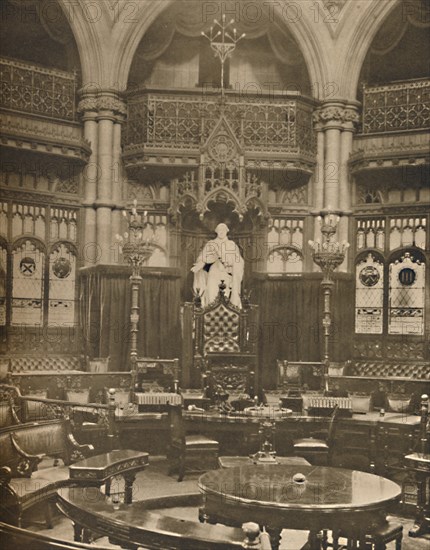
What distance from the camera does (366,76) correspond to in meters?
14.3

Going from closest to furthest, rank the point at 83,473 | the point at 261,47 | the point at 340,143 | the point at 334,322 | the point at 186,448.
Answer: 1. the point at 83,473
2. the point at 186,448
3. the point at 334,322
4. the point at 340,143
5. the point at 261,47

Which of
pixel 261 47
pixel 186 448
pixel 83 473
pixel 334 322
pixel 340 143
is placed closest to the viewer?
pixel 83 473

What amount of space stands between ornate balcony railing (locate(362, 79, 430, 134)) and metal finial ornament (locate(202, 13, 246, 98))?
256 cm

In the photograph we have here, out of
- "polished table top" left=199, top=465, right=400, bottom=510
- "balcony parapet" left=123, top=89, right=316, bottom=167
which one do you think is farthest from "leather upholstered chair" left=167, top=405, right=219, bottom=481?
"balcony parapet" left=123, top=89, right=316, bottom=167

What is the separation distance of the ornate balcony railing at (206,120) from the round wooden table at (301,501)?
26.1 ft

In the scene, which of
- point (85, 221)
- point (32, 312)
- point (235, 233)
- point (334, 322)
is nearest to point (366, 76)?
point (235, 233)

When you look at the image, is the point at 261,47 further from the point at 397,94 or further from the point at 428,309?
the point at 428,309

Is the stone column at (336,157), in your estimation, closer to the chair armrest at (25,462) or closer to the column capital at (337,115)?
the column capital at (337,115)

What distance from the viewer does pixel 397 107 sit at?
518 inches

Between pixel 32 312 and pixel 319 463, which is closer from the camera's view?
pixel 319 463

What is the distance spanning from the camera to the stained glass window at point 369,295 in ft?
44.0

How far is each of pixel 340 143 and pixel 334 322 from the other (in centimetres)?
329

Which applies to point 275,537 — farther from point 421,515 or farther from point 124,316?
point 124,316

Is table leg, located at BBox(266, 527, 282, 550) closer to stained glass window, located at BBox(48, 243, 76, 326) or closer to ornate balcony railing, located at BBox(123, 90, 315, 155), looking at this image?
stained glass window, located at BBox(48, 243, 76, 326)
